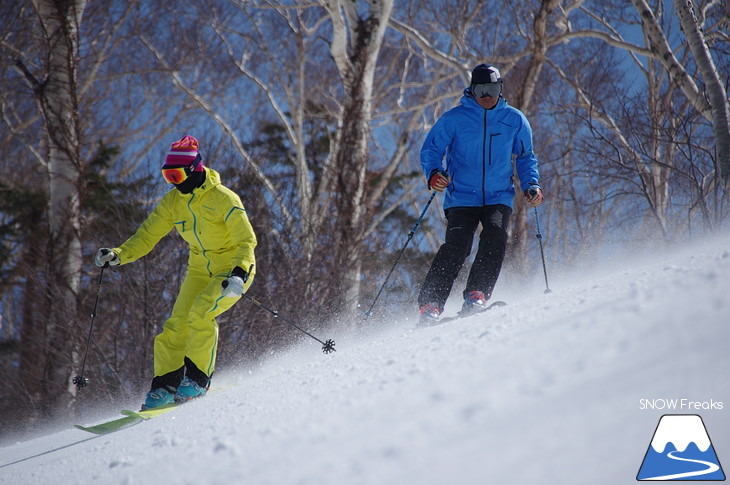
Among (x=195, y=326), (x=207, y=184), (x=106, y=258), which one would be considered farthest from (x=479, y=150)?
(x=106, y=258)

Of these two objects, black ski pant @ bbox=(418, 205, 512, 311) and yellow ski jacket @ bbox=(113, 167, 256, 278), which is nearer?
yellow ski jacket @ bbox=(113, 167, 256, 278)

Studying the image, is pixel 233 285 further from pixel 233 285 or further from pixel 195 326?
pixel 195 326

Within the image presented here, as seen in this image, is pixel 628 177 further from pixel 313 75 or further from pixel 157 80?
pixel 157 80

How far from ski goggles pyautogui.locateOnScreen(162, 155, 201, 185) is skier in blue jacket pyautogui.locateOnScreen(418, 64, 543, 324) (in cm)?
151

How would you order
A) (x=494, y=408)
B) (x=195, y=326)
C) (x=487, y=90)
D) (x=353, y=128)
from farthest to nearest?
1. (x=353, y=128)
2. (x=487, y=90)
3. (x=195, y=326)
4. (x=494, y=408)

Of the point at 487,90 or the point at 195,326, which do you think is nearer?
the point at 195,326

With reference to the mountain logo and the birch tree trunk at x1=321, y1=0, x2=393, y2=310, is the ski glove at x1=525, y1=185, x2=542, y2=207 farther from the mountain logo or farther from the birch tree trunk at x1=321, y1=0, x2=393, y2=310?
the birch tree trunk at x1=321, y1=0, x2=393, y2=310

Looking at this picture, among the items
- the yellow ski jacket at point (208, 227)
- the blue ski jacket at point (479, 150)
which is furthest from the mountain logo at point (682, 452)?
the yellow ski jacket at point (208, 227)

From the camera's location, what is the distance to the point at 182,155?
3.71 meters

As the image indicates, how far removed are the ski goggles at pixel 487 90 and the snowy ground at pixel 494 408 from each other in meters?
1.68

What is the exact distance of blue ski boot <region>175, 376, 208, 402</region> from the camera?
12.0ft

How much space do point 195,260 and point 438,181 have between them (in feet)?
5.56

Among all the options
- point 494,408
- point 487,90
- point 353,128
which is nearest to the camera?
point 494,408

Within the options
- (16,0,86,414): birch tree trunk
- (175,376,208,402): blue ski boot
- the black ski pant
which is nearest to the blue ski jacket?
the black ski pant
